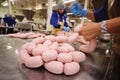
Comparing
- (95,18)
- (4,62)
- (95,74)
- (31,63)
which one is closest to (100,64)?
(95,74)

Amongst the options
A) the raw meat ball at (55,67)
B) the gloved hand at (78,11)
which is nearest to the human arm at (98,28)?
the raw meat ball at (55,67)

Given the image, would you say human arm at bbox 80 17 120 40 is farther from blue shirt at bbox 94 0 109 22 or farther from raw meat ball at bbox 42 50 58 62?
blue shirt at bbox 94 0 109 22

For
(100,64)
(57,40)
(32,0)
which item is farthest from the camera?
(32,0)

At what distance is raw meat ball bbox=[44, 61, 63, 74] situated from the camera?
696 millimetres

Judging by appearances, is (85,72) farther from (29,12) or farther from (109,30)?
(29,12)

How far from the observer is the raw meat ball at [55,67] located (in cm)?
70

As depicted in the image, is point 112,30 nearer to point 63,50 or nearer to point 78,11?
point 63,50

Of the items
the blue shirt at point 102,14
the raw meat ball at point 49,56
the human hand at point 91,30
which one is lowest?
the raw meat ball at point 49,56

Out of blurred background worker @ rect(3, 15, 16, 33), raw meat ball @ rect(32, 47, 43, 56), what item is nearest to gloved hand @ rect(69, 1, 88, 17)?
raw meat ball @ rect(32, 47, 43, 56)

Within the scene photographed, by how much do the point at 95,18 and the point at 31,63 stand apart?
103cm

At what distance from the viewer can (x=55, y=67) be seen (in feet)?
2.28

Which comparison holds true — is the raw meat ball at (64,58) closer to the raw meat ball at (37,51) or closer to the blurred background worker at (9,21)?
the raw meat ball at (37,51)

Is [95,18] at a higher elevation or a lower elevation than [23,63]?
higher

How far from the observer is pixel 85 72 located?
761 mm
